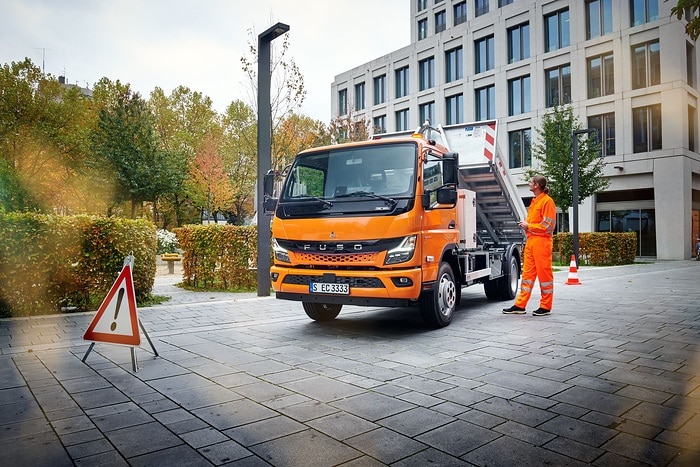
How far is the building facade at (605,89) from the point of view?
1062 inches

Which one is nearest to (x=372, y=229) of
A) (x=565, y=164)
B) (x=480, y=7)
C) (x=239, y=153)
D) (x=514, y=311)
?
(x=514, y=311)

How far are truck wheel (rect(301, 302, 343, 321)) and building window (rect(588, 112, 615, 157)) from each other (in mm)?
25749

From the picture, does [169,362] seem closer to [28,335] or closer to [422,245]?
[28,335]

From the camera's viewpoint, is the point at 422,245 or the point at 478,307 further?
the point at 478,307

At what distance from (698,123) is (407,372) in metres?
30.8

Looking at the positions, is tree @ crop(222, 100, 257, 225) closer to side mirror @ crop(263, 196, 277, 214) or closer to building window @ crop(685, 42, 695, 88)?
building window @ crop(685, 42, 695, 88)

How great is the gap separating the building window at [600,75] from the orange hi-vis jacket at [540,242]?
81.4ft

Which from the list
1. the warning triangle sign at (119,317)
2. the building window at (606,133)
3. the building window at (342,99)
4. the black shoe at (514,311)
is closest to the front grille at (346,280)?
the warning triangle sign at (119,317)

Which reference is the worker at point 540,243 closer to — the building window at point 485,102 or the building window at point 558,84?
the building window at point 558,84

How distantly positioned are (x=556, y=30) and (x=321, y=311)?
29828 millimetres

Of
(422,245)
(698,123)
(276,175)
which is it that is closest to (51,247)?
(276,175)

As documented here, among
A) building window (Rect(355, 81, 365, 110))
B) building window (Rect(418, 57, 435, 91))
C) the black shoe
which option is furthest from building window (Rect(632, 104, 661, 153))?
the black shoe

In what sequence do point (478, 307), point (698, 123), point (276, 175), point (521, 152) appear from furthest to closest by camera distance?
point (521, 152) < point (698, 123) < point (478, 307) < point (276, 175)

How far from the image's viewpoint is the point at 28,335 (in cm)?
670
